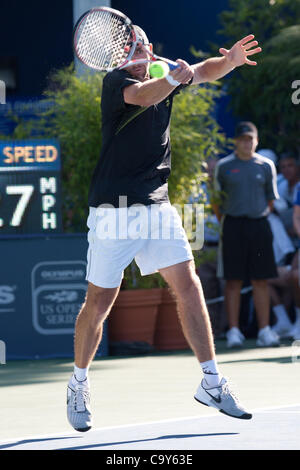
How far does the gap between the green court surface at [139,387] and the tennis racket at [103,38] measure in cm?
189

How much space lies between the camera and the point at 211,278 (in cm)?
1081

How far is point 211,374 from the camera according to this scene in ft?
18.2

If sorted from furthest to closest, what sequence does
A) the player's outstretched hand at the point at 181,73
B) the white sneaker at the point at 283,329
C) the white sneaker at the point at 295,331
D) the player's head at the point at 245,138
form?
the white sneaker at the point at 283,329
the white sneaker at the point at 295,331
the player's head at the point at 245,138
the player's outstretched hand at the point at 181,73

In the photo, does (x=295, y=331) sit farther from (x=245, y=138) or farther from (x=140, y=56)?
(x=140, y=56)

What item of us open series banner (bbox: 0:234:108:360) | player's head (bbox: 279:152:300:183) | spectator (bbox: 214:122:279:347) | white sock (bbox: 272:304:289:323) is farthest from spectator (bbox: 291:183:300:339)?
us open series banner (bbox: 0:234:108:360)

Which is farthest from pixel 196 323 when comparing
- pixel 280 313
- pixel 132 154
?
pixel 280 313

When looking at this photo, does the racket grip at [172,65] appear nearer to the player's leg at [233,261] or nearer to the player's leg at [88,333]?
→ the player's leg at [88,333]

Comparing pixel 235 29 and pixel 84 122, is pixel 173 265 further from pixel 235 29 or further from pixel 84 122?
pixel 235 29

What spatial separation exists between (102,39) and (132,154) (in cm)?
68

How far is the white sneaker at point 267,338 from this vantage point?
977 centimetres

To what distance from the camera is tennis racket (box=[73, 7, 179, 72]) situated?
18.7 ft

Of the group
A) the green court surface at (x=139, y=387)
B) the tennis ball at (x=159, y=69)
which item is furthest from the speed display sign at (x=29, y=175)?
the tennis ball at (x=159, y=69)

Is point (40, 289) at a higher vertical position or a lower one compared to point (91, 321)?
lower

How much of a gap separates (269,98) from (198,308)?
7.34 meters
